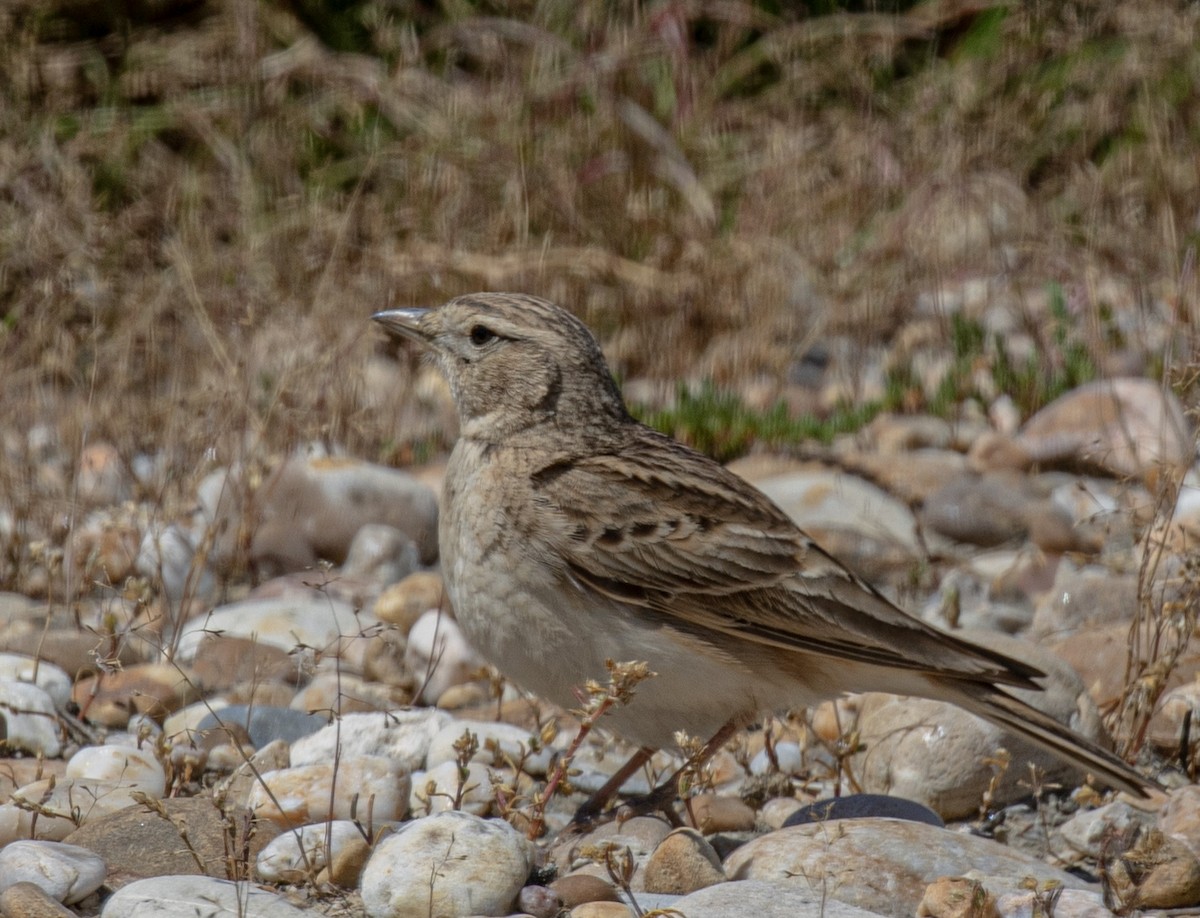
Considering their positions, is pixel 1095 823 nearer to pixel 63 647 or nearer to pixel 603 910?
pixel 603 910

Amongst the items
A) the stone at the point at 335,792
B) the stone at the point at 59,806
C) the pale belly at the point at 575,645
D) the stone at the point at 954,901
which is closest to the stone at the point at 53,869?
the stone at the point at 59,806

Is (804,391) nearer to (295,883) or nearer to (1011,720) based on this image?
(1011,720)

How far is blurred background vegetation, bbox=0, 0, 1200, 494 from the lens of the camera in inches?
294

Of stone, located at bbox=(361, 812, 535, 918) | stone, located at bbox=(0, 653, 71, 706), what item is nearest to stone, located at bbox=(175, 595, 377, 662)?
stone, located at bbox=(0, 653, 71, 706)

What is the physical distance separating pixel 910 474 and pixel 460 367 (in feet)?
9.05

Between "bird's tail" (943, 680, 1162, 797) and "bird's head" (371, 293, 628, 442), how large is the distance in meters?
1.32

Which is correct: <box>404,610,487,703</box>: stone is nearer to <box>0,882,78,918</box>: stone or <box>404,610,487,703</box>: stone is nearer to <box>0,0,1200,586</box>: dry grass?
<box>0,0,1200,586</box>: dry grass

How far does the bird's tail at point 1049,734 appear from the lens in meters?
3.99

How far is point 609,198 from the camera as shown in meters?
9.26

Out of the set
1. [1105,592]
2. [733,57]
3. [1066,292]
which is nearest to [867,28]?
[733,57]

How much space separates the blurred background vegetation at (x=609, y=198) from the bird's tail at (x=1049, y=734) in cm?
276

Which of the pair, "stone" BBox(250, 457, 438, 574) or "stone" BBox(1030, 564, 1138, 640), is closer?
"stone" BBox(1030, 564, 1138, 640)

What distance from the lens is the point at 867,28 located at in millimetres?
10023

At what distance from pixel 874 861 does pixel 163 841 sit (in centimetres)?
157
